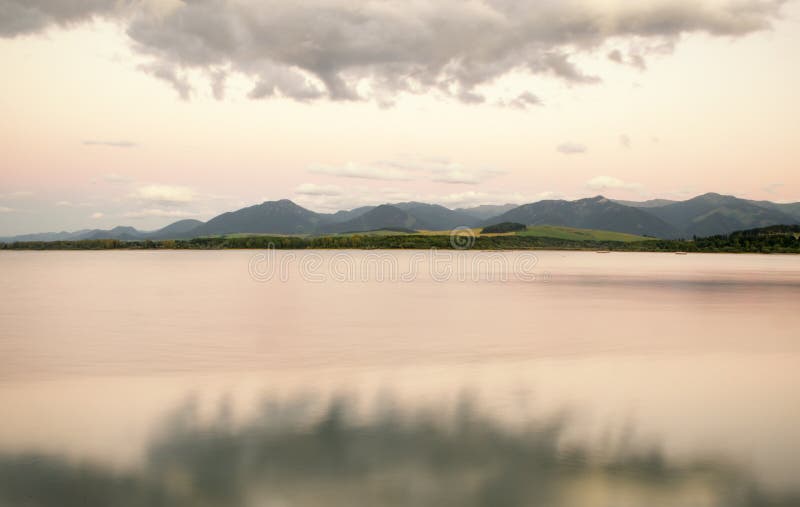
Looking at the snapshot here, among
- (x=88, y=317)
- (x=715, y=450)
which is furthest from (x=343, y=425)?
(x=88, y=317)

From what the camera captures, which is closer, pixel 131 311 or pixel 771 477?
pixel 771 477

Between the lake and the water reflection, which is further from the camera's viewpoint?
the lake

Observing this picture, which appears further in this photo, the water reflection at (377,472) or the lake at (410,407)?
the lake at (410,407)

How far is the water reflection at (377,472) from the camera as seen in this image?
10859 mm

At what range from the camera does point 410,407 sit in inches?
675

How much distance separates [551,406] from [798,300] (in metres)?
48.4

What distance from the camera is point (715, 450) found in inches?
537

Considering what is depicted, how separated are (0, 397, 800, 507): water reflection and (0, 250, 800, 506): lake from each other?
56 mm

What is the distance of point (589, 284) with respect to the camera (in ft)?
247

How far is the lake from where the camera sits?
11719 mm

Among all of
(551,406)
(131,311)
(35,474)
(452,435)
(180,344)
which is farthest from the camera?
(131,311)

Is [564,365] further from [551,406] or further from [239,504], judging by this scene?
[239,504]

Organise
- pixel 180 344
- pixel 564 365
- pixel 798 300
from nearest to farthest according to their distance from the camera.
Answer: pixel 564 365, pixel 180 344, pixel 798 300

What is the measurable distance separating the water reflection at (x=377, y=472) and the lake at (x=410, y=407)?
6cm
